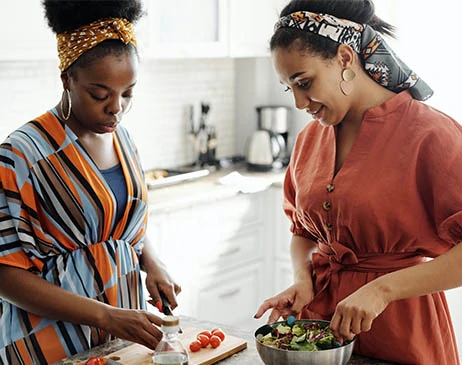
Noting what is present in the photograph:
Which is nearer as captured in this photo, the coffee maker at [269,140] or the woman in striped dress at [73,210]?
the woman in striped dress at [73,210]

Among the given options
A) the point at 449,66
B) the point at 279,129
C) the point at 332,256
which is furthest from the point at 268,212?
the point at 332,256

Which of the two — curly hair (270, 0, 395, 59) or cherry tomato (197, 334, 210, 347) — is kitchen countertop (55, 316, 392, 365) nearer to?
cherry tomato (197, 334, 210, 347)

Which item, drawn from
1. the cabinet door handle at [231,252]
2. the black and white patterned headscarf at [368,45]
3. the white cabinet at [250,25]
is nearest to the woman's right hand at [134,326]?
the black and white patterned headscarf at [368,45]

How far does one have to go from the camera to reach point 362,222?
1836 millimetres

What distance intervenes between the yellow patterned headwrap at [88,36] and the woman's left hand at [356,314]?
0.91 metres

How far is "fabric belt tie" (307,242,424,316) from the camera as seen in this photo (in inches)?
73.3

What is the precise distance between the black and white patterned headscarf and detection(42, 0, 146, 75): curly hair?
0.43 metres

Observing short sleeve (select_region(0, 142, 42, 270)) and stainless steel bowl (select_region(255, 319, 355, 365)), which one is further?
short sleeve (select_region(0, 142, 42, 270))

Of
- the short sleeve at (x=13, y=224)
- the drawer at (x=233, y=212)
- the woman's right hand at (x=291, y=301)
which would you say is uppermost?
the short sleeve at (x=13, y=224)

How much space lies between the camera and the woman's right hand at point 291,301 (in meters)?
1.89

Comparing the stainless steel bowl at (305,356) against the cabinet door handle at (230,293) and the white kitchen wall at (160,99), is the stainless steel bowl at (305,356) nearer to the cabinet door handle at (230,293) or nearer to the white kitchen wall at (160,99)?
the white kitchen wall at (160,99)

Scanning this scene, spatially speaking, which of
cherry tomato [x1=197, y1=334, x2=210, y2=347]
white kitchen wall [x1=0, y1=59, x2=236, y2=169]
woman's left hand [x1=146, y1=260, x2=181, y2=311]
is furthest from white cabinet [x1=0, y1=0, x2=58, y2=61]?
cherry tomato [x1=197, y1=334, x2=210, y2=347]

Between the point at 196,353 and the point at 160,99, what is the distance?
2667 millimetres

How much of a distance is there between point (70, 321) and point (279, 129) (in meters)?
3.00
